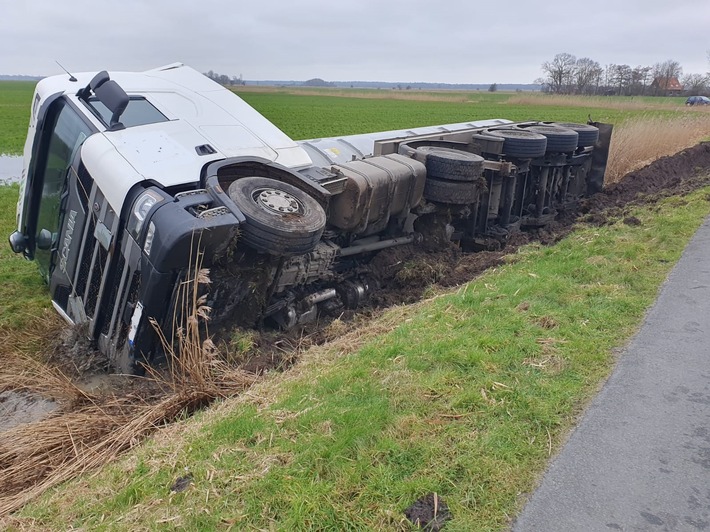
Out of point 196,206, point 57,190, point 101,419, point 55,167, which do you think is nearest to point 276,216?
point 196,206

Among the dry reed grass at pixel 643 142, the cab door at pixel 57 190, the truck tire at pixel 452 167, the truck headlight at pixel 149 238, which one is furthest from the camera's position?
the dry reed grass at pixel 643 142

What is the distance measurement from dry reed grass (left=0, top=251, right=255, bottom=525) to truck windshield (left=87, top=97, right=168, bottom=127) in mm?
1985

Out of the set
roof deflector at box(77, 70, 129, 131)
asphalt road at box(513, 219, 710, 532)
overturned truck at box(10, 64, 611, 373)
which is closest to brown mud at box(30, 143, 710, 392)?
overturned truck at box(10, 64, 611, 373)

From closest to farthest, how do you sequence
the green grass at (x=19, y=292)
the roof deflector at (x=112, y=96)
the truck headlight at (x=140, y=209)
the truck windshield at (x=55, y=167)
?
1. the truck headlight at (x=140, y=209)
2. the roof deflector at (x=112, y=96)
3. the truck windshield at (x=55, y=167)
4. the green grass at (x=19, y=292)

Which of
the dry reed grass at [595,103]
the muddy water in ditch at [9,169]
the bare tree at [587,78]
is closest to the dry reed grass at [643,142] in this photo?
the muddy water in ditch at [9,169]

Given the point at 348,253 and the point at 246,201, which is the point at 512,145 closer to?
the point at 348,253

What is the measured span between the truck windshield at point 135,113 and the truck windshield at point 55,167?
184 mm

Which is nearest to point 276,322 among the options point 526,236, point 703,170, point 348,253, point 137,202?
point 348,253

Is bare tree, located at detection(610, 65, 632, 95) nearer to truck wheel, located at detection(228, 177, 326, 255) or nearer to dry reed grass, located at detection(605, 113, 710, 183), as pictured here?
dry reed grass, located at detection(605, 113, 710, 183)

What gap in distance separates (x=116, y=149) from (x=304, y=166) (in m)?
1.72

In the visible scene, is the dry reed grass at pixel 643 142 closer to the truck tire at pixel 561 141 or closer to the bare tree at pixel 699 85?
the truck tire at pixel 561 141

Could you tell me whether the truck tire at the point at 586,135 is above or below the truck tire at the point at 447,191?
above

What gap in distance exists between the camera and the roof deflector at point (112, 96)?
17.4 feet

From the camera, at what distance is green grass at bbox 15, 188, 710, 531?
2.69 meters
